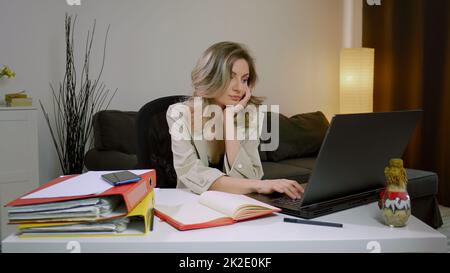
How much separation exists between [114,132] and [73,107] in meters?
0.39

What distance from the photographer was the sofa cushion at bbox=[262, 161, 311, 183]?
3.15 meters

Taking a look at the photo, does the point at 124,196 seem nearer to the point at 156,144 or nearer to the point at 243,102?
the point at 156,144

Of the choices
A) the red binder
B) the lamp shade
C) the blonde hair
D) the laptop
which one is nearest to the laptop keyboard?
the laptop

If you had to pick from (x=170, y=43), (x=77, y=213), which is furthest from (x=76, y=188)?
(x=170, y=43)

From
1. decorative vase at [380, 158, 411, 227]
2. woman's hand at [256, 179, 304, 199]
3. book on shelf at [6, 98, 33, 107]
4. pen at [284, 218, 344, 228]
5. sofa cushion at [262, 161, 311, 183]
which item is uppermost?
book on shelf at [6, 98, 33, 107]

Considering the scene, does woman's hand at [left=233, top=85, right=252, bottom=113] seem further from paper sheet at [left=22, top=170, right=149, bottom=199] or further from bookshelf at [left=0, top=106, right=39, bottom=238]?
bookshelf at [left=0, top=106, right=39, bottom=238]

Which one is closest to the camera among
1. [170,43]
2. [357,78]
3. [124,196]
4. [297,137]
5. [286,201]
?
[124,196]

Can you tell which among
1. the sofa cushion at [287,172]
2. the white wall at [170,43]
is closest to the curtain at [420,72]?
the white wall at [170,43]

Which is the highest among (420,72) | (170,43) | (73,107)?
(170,43)

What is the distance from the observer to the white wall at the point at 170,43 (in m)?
3.14

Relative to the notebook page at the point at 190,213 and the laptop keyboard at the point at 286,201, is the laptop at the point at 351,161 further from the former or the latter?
the notebook page at the point at 190,213

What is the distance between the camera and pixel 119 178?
3.14 ft

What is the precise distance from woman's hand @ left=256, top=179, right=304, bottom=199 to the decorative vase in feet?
1.05

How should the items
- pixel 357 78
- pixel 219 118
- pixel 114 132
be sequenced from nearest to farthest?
1. pixel 219 118
2. pixel 114 132
3. pixel 357 78
